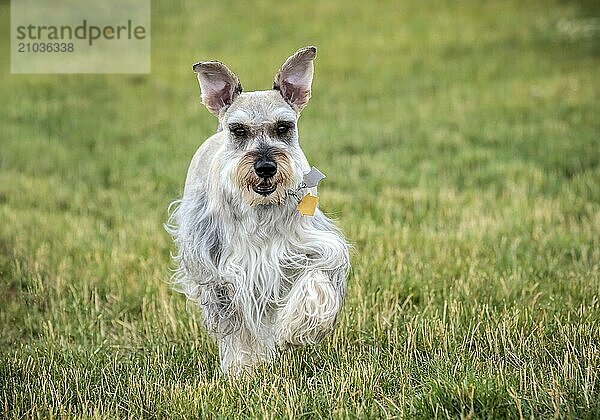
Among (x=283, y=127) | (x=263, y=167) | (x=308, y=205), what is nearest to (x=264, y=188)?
(x=263, y=167)

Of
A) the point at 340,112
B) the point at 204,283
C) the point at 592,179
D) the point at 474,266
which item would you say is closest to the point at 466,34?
the point at 340,112

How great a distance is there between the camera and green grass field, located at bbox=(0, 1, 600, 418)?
547cm

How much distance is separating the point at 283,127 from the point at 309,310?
3.69 ft

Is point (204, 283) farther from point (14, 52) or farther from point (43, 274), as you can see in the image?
point (14, 52)

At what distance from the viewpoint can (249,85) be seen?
17438 mm

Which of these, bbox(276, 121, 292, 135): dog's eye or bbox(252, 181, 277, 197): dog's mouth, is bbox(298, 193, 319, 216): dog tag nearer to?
bbox(252, 181, 277, 197): dog's mouth

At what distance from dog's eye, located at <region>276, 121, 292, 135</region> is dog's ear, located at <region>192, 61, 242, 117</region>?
19.9 inches

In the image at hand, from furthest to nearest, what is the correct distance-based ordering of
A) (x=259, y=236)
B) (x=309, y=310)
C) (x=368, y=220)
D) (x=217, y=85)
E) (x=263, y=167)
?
(x=368, y=220), (x=217, y=85), (x=259, y=236), (x=309, y=310), (x=263, y=167)

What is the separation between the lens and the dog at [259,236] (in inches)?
216

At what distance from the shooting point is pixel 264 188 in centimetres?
538

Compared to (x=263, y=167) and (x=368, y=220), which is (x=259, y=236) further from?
(x=368, y=220)

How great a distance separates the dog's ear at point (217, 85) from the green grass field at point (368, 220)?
1.74 metres

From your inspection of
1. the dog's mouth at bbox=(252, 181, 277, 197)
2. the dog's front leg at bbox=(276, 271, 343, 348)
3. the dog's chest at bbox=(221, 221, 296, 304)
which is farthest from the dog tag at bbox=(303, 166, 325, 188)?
the dog's front leg at bbox=(276, 271, 343, 348)

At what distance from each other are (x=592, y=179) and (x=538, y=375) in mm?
6591
